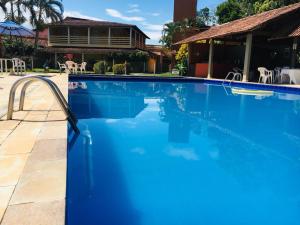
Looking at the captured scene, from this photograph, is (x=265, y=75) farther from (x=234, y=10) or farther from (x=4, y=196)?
(x=234, y=10)

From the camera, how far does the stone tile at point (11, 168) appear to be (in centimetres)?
256

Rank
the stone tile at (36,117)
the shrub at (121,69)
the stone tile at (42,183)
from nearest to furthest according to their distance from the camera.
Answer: the stone tile at (42,183), the stone tile at (36,117), the shrub at (121,69)

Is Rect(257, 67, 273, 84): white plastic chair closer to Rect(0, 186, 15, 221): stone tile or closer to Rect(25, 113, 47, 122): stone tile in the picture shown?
Rect(25, 113, 47, 122): stone tile

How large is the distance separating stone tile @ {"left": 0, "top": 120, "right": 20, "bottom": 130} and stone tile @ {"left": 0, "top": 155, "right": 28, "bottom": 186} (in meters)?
1.40

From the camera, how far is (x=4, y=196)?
7.44ft

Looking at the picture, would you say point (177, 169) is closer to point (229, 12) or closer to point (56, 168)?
point (56, 168)

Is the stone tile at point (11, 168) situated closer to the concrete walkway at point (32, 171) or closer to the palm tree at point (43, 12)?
the concrete walkway at point (32, 171)

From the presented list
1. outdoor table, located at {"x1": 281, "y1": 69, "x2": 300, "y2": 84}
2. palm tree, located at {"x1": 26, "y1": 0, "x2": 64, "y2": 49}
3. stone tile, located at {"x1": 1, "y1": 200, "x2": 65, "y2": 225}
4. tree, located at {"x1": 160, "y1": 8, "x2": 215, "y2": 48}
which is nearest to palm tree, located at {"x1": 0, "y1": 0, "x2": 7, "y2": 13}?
palm tree, located at {"x1": 26, "y1": 0, "x2": 64, "y2": 49}

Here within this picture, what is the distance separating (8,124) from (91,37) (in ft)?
96.2

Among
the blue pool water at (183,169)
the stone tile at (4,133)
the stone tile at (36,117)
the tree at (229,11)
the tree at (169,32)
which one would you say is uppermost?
the tree at (229,11)

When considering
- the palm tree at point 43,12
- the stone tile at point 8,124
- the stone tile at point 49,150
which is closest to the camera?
the stone tile at point 49,150

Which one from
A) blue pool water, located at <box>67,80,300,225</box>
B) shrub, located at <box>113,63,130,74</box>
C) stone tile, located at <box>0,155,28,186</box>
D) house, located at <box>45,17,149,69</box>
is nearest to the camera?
stone tile, located at <box>0,155,28,186</box>

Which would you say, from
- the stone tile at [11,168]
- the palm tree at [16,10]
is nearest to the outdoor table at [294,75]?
the stone tile at [11,168]

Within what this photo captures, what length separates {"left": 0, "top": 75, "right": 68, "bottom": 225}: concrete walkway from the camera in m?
2.00
